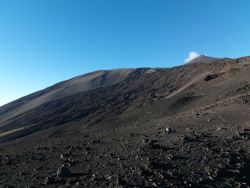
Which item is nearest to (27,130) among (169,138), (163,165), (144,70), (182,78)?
(182,78)

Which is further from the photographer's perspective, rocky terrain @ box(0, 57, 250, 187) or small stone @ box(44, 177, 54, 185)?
small stone @ box(44, 177, 54, 185)

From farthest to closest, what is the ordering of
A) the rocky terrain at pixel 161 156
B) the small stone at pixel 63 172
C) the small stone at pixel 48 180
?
the small stone at pixel 63 172, the small stone at pixel 48 180, the rocky terrain at pixel 161 156

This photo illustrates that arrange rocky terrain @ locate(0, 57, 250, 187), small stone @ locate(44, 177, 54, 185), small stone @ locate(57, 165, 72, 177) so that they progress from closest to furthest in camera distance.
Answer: rocky terrain @ locate(0, 57, 250, 187) < small stone @ locate(44, 177, 54, 185) < small stone @ locate(57, 165, 72, 177)

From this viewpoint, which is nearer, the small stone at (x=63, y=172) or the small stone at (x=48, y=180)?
the small stone at (x=48, y=180)

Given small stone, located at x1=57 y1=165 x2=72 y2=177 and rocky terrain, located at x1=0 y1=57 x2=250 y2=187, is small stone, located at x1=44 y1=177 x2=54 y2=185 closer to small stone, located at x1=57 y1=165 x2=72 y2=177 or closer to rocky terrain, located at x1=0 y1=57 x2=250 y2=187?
rocky terrain, located at x1=0 y1=57 x2=250 y2=187

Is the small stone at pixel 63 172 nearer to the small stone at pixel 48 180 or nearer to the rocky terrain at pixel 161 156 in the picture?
the rocky terrain at pixel 161 156

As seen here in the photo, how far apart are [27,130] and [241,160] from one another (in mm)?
45764

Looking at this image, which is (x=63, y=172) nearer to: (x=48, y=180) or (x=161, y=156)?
(x=48, y=180)

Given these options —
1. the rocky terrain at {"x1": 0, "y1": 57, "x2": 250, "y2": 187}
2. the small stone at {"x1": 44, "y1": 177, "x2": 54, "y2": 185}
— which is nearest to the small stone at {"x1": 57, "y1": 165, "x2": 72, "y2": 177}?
the rocky terrain at {"x1": 0, "y1": 57, "x2": 250, "y2": 187}

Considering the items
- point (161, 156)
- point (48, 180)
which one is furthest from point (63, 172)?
point (161, 156)

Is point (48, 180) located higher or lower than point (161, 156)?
higher

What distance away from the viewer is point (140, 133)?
23516 mm

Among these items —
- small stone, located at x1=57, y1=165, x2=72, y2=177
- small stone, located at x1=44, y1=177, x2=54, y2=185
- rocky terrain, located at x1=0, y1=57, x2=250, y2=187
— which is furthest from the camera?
small stone, located at x1=57, y1=165, x2=72, y2=177

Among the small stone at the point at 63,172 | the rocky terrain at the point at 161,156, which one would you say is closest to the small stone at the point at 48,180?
the rocky terrain at the point at 161,156
